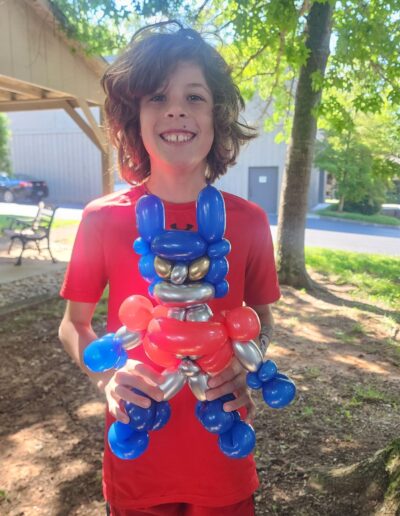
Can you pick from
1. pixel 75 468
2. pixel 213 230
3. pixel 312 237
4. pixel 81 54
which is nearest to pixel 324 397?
pixel 75 468

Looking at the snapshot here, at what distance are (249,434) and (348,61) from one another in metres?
4.76

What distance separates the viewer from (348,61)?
492cm

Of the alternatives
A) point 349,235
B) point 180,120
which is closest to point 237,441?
point 180,120

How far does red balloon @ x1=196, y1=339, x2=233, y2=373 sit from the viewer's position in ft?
3.78

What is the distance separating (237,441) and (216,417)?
0.08 metres

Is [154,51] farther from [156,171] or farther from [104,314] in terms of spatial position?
[104,314]

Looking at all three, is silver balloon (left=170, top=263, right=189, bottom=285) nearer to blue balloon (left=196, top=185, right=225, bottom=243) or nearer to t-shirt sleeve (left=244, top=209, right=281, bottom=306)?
blue balloon (left=196, top=185, right=225, bottom=243)

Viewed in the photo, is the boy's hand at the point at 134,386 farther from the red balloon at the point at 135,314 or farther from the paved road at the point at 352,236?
the paved road at the point at 352,236

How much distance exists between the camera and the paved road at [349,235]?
37.9 ft

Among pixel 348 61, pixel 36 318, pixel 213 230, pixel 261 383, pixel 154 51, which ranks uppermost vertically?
pixel 348 61

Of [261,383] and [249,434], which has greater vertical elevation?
[261,383]

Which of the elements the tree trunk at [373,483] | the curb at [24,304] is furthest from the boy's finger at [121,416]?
the curb at [24,304]

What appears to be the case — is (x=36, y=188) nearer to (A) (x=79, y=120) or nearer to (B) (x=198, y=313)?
(A) (x=79, y=120)

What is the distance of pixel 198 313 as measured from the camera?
3.74 feet
